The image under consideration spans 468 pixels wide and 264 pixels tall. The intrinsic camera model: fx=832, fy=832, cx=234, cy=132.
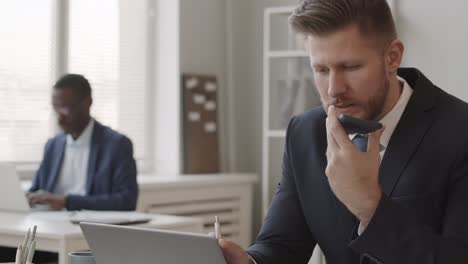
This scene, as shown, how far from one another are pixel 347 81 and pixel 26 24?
3.14 meters

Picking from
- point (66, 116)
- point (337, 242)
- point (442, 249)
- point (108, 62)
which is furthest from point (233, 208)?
point (442, 249)

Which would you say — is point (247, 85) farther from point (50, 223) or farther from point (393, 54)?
point (393, 54)

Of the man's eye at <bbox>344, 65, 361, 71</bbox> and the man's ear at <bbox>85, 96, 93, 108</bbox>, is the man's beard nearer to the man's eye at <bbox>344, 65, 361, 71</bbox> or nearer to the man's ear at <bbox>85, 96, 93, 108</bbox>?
the man's eye at <bbox>344, 65, 361, 71</bbox>

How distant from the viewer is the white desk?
2.96m

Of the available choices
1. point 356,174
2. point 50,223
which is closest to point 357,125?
point 356,174

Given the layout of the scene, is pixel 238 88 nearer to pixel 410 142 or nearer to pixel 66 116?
pixel 66 116

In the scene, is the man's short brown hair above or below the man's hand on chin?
above

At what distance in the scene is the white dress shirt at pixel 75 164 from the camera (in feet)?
13.3

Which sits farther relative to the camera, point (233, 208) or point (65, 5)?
point (233, 208)

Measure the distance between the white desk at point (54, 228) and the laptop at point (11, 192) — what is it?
1.9 inches

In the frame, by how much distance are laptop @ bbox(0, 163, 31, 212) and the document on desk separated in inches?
9.7

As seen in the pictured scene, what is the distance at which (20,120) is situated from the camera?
14.7 ft

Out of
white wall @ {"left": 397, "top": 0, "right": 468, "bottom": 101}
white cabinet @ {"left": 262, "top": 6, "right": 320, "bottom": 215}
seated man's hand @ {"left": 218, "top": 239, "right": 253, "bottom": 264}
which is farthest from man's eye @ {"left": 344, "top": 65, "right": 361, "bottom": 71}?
white cabinet @ {"left": 262, "top": 6, "right": 320, "bottom": 215}

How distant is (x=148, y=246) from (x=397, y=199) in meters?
0.56
